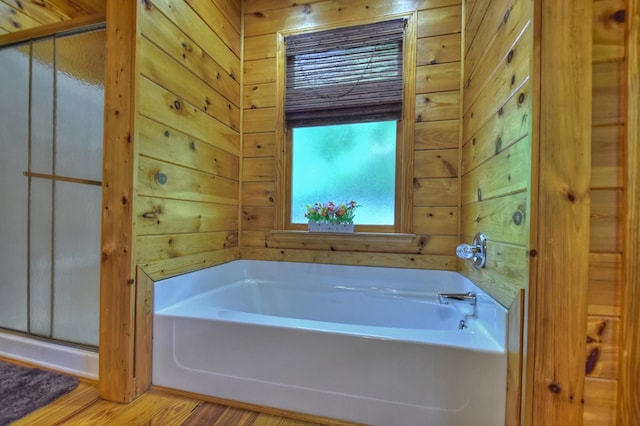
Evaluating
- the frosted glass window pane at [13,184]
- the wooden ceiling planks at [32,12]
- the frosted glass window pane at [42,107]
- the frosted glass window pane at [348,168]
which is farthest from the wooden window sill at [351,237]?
the wooden ceiling planks at [32,12]

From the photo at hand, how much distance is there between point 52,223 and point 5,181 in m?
0.50

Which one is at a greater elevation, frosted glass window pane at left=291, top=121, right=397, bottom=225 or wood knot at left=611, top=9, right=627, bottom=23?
wood knot at left=611, top=9, right=627, bottom=23

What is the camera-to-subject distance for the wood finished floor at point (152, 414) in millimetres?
1086

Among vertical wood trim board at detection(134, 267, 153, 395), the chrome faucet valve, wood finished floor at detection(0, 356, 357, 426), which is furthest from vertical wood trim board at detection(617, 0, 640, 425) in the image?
vertical wood trim board at detection(134, 267, 153, 395)

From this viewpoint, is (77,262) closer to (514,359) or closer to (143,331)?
(143,331)

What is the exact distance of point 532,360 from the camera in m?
0.82

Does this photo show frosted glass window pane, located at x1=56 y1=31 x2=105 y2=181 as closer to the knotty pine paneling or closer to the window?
the window

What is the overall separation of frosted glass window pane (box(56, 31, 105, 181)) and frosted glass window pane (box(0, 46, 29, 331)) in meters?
0.29

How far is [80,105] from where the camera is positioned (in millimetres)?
1455

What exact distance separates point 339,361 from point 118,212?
114cm

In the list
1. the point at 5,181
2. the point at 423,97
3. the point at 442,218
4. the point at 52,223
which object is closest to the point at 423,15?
the point at 423,97

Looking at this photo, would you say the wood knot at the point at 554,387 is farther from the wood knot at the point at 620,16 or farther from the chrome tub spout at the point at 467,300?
the wood knot at the point at 620,16

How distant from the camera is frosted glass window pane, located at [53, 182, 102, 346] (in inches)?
56.0

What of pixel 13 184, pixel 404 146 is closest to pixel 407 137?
pixel 404 146
